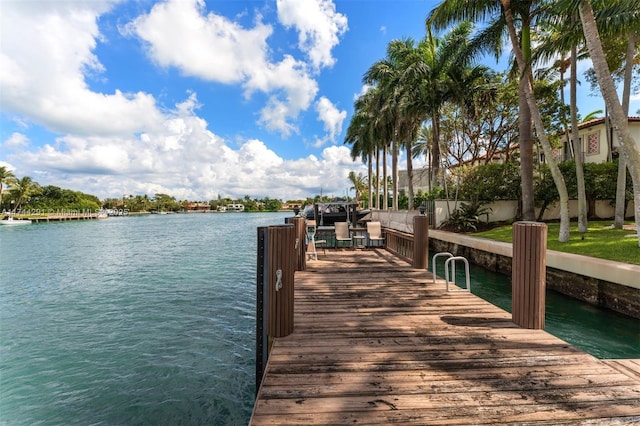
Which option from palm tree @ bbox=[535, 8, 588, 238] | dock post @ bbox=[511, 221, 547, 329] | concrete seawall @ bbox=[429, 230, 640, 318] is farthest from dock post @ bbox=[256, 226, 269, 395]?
palm tree @ bbox=[535, 8, 588, 238]

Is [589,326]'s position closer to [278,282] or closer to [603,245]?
[603,245]

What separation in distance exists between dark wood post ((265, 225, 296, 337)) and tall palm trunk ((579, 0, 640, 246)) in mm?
9285

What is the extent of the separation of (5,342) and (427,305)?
9007 mm

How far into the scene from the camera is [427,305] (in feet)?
15.6

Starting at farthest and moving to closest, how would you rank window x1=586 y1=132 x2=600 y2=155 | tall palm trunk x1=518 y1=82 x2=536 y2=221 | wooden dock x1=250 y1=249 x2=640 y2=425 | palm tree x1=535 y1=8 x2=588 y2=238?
window x1=586 y1=132 x2=600 y2=155 < tall palm trunk x1=518 y1=82 x2=536 y2=221 < palm tree x1=535 y1=8 x2=588 y2=238 < wooden dock x1=250 y1=249 x2=640 y2=425

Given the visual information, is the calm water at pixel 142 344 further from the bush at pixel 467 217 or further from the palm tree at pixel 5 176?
the palm tree at pixel 5 176

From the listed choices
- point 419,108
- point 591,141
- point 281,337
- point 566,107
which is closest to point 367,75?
point 419,108

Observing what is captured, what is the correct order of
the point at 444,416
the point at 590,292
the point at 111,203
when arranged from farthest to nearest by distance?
1. the point at 111,203
2. the point at 590,292
3. the point at 444,416

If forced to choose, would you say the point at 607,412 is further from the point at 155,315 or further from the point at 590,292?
the point at 155,315

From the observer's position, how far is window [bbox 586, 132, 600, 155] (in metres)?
21.2

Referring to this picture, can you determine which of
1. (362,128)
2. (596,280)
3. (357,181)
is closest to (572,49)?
(596,280)

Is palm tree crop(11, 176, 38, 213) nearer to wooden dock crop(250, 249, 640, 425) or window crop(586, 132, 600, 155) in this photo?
wooden dock crop(250, 249, 640, 425)

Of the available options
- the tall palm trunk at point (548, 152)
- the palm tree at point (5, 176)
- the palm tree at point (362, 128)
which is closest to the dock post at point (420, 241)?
the tall palm trunk at point (548, 152)

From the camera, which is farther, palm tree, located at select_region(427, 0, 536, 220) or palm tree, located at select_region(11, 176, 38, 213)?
palm tree, located at select_region(11, 176, 38, 213)
